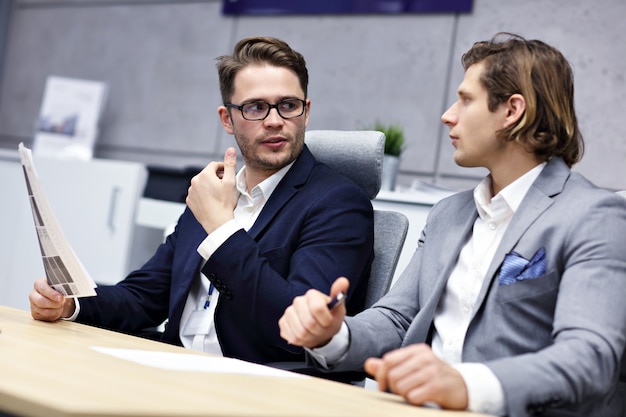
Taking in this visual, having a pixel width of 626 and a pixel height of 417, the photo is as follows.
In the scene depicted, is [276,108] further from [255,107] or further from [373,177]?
[373,177]


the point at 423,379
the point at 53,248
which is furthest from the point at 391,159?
the point at 423,379

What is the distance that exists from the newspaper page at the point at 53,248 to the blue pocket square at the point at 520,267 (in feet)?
2.87

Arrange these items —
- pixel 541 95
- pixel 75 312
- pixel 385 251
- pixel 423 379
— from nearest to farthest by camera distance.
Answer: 1. pixel 423 379
2. pixel 541 95
3. pixel 75 312
4. pixel 385 251

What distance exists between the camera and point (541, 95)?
1.71 meters

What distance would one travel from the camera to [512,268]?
158 centimetres

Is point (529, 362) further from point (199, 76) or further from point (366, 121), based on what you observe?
point (199, 76)

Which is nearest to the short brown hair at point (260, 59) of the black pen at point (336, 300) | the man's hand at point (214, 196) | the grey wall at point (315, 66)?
the man's hand at point (214, 196)

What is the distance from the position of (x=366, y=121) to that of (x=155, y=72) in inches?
58.9

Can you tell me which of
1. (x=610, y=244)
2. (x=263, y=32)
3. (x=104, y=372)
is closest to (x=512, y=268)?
(x=610, y=244)

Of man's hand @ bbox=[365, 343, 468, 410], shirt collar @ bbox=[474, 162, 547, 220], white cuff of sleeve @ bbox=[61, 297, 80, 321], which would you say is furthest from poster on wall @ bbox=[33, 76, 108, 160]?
man's hand @ bbox=[365, 343, 468, 410]

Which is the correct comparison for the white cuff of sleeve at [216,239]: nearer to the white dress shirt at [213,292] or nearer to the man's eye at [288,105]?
the white dress shirt at [213,292]

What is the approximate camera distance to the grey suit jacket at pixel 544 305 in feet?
4.27

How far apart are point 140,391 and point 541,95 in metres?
1.10

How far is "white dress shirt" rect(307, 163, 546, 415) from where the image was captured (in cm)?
169
